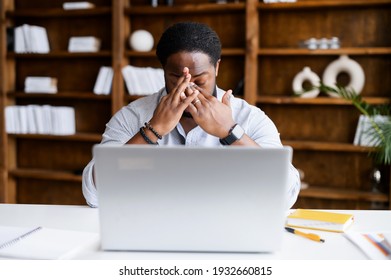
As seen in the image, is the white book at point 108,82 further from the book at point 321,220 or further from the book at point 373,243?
the book at point 373,243

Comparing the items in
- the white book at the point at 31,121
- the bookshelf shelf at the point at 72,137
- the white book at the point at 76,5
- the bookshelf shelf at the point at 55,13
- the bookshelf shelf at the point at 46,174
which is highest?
the white book at the point at 76,5

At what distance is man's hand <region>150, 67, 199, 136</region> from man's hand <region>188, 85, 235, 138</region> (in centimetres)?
3

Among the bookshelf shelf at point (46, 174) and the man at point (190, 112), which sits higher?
the man at point (190, 112)

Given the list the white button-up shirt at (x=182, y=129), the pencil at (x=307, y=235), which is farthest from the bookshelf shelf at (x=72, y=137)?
the pencil at (x=307, y=235)

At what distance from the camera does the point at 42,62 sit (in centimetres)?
398

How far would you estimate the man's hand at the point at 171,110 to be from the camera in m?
1.52

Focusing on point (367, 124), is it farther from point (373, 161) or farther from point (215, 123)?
point (215, 123)

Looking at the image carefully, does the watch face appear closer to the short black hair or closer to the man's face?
the man's face

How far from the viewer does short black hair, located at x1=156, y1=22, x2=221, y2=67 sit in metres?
1.67

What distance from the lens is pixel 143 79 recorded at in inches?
137

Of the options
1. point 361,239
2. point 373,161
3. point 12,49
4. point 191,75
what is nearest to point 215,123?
point 191,75

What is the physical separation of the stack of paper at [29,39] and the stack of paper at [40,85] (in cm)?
24

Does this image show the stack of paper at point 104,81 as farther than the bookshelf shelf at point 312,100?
Yes

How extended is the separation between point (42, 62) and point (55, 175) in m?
1.01
